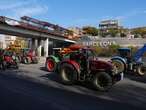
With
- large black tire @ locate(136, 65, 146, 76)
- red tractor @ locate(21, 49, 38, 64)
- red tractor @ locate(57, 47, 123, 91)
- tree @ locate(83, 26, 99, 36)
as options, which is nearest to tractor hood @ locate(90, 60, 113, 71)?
red tractor @ locate(57, 47, 123, 91)

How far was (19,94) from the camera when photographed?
1134cm

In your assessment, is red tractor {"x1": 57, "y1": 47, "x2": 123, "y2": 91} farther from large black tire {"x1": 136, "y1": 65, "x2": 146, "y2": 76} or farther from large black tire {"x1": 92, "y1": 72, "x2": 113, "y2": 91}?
large black tire {"x1": 136, "y1": 65, "x2": 146, "y2": 76}

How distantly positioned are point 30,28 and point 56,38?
1740 centimetres

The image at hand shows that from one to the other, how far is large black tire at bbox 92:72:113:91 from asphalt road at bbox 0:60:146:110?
0.29 m

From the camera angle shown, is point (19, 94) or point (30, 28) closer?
point (19, 94)

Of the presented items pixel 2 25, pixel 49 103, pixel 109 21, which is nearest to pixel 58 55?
pixel 49 103

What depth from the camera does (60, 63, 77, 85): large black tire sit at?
533 inches

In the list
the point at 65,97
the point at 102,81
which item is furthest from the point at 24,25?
the point at 65,97

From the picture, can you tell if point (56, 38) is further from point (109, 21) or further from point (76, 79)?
point (109, 21)

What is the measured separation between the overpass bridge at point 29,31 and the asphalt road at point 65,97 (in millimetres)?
32860

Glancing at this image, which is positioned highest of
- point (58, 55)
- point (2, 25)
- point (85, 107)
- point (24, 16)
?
point (24, 16)

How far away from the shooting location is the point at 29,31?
57.4m

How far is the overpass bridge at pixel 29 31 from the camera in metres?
46.9

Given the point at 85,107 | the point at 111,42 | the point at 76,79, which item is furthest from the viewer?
the point at 111,42
